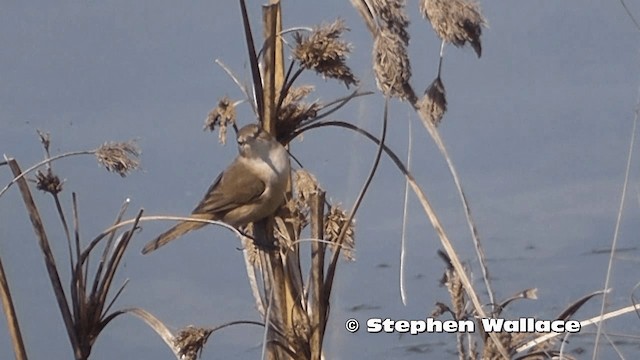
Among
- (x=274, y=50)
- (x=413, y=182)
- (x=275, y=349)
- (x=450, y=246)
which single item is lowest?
(x=275, y=349)

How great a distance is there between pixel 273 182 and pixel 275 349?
410 millimetres

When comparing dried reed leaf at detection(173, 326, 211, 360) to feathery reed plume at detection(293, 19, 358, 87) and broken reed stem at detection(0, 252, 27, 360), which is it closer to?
broken reed stem at detection(0, 252, 27, 360)

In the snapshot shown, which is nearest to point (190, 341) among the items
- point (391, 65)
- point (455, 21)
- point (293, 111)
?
point (293, 111)

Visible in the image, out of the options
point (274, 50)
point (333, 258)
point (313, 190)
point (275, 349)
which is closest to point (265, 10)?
point (274, 50)

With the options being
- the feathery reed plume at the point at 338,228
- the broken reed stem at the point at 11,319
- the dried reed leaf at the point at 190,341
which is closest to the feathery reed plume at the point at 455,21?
the feathery reed plume at the point at 338,228

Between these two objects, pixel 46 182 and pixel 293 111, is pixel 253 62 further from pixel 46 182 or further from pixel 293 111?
pixel 46 182

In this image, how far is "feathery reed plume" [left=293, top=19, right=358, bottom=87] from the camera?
1.71 m

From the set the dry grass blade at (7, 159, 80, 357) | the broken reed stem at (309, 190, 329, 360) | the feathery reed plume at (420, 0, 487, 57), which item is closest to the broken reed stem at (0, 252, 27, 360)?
the dry grass blade at (7, 159, 80, 357)

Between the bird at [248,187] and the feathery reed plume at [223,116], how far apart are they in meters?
0.07

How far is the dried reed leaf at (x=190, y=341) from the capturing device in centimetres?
172

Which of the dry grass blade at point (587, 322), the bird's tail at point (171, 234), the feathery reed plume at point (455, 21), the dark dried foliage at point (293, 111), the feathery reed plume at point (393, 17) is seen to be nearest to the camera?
the feathery reed plume at point (455, 21)

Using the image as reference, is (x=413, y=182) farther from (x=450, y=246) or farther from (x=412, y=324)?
(x=412, y=324)

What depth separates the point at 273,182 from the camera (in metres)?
2.11

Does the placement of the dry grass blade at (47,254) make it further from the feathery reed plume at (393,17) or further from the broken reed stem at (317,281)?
the feathery reed plume at (393,17)
